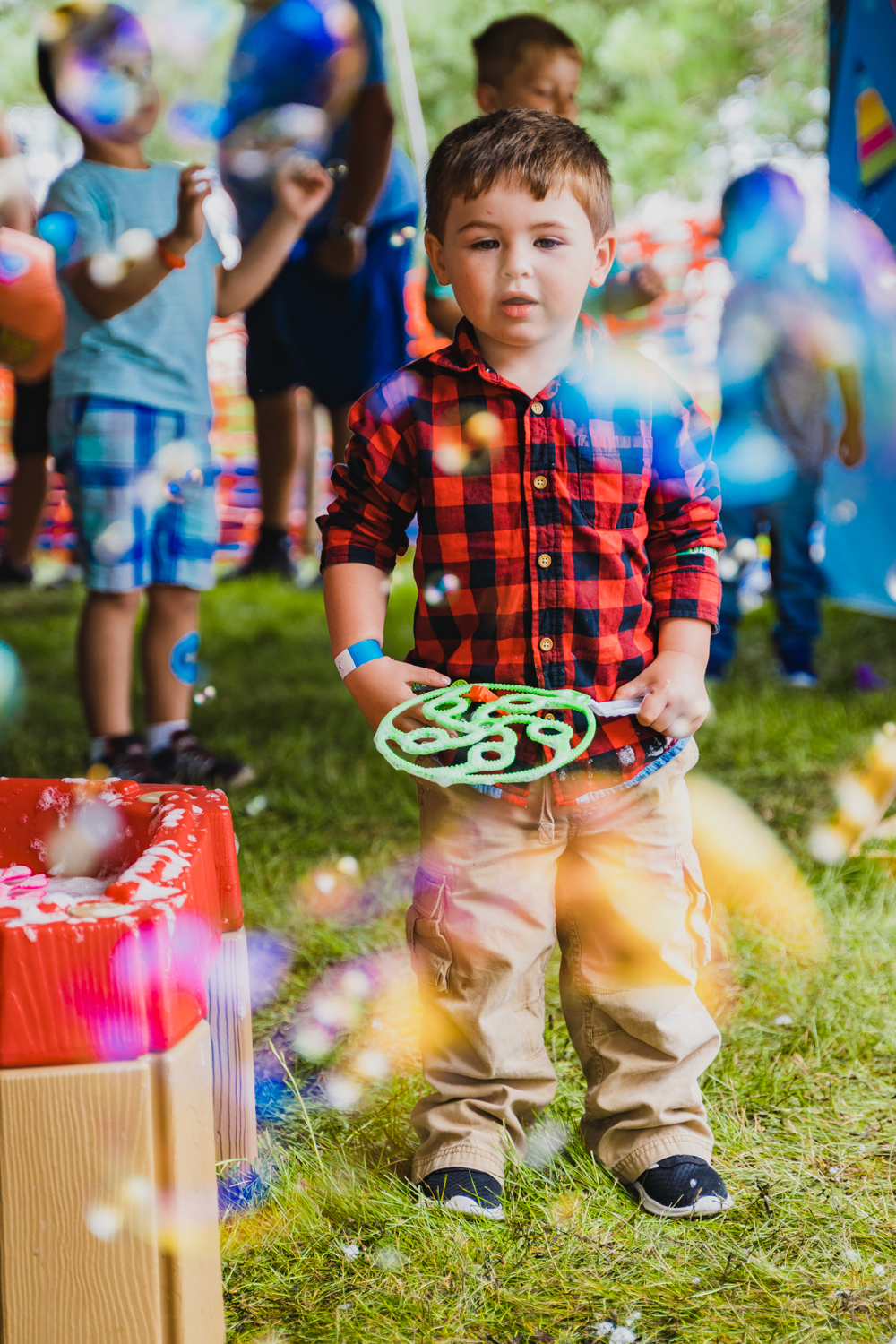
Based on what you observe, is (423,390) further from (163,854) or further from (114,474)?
(114,474)

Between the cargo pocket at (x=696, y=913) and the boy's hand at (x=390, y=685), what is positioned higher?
the boy's hand at (x=390, y=685)

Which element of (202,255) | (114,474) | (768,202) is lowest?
(114,474)

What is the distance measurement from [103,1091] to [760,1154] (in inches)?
30.0

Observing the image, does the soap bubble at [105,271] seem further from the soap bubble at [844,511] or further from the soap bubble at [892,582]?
the soap bubble at [844,511]

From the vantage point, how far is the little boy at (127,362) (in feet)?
6.88

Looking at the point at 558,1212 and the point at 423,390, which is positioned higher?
the point at 423,390

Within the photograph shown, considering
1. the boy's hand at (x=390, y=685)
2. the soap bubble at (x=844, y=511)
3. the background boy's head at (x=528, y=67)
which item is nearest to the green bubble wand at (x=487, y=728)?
the boy's hand at (x=390, y=685)

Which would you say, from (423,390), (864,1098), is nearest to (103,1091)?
(423,390)

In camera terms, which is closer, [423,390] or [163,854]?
[163,854]

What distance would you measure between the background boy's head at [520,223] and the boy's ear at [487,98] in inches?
42.1

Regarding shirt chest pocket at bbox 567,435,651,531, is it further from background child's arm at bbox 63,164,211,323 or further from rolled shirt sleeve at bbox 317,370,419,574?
background child's arm at bbox 63,164,211,323

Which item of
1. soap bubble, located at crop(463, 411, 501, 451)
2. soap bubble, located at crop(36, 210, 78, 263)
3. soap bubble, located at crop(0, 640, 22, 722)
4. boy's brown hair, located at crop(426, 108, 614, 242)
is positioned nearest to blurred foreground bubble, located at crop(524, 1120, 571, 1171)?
soap bubble, located at crop(463, 411, 501, 451)

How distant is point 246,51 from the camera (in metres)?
2.77

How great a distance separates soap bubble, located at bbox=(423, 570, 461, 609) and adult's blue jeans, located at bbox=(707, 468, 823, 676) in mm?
2245
